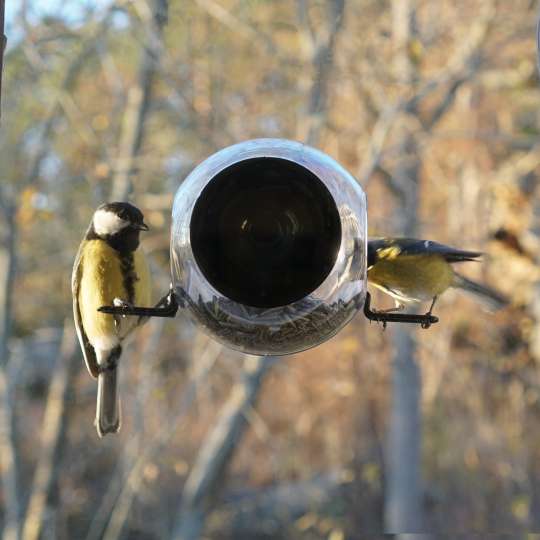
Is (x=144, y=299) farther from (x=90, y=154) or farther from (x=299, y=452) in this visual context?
(x=299, y=452)

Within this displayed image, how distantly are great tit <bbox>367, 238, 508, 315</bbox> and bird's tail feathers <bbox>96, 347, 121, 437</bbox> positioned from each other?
98cm

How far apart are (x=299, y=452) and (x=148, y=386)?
3.88m

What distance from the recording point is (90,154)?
682 centimetres

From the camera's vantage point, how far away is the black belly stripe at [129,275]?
2.73m

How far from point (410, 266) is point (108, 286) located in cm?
102

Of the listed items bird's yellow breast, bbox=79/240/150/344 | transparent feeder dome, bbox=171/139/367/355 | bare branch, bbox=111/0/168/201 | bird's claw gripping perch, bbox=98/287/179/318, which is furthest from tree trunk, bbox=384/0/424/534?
bird's claw gripping perch, bbox=98/287/179/318

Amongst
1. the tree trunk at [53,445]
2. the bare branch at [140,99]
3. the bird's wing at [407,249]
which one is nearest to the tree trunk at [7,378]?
the tree trunk at [53,445]

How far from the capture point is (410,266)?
2.88 meters

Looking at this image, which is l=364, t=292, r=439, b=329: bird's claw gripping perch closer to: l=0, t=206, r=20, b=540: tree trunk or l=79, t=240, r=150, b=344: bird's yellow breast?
l=79, t=240, r=150, b=344: bird's yellow breast

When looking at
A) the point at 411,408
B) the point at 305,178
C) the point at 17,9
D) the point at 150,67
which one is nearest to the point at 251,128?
the point at 150,67

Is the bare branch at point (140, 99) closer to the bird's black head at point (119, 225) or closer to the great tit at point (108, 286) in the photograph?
the great tit at point (108, 286)

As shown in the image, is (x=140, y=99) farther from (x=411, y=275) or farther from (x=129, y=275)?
(x=411, y=275)

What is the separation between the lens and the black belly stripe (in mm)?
2732

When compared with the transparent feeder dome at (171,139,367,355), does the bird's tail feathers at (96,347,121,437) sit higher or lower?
lower
